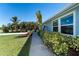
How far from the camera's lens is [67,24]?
343 inches

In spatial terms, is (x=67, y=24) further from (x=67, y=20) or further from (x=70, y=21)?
(x=70, y=21)

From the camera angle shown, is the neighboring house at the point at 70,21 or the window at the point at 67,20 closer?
the neighboring house at the point at 70,21

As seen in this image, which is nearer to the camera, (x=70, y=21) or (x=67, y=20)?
(x=70, y=21)

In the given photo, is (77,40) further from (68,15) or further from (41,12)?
(41,12)

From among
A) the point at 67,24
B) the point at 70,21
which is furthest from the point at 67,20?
the point at 70,21

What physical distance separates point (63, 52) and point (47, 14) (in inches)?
256

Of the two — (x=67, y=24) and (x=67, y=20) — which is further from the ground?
(x=67, y=20)

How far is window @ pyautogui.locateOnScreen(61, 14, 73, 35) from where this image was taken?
8.09 m

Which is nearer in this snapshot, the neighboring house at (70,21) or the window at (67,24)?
the neighboring house at (70,21)

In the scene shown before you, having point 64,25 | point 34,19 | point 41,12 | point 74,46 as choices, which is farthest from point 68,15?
point 34,19

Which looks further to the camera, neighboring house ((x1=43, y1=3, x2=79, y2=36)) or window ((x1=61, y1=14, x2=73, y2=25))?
window ((x1=61, y1=14, x2=73, y2=25))

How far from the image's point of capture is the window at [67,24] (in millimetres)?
8094

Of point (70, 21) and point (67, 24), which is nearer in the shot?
point (70, 21)

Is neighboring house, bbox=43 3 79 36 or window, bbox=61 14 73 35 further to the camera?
window, bbox=61 14 73 35
